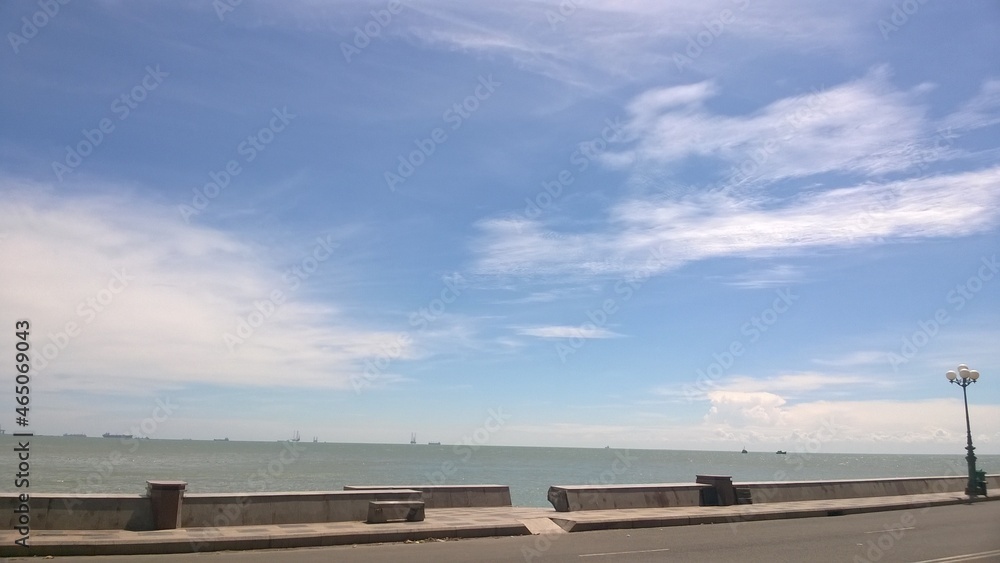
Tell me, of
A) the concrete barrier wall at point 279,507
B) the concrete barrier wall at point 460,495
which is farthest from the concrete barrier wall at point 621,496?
the concrete barrier wall at point 279,507

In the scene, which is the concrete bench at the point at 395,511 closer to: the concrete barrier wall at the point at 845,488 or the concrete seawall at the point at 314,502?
the concrete seawall at the point at 314,502

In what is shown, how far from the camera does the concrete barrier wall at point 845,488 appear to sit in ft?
83.1

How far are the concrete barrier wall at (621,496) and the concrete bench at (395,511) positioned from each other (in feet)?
17.0

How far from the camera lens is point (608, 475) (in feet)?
318

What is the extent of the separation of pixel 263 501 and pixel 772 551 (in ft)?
35.8

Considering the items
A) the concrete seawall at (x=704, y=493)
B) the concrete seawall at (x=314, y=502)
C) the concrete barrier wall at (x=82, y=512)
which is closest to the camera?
the concrete barrier wall at (x=82, y=512)

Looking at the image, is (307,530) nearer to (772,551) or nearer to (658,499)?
(772,551)

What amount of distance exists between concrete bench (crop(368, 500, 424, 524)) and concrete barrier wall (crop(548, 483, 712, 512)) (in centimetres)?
517

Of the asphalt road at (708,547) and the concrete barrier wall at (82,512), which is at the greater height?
the concrete barrier wall at (82,512)

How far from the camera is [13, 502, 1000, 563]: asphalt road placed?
44.4 ft

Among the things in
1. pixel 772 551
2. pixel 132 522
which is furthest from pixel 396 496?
pixel 772 551

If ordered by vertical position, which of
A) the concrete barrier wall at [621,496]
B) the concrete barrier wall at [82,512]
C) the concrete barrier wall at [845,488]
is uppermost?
the concrete barrier wall at [82,512]

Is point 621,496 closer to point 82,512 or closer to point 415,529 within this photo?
point 415,529

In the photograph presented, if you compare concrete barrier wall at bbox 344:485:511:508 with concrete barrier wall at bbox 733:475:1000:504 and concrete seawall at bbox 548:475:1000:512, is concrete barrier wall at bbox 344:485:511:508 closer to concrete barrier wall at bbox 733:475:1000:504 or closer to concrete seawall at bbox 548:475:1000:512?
concrete seawall at bbox 548:475:1000:512
